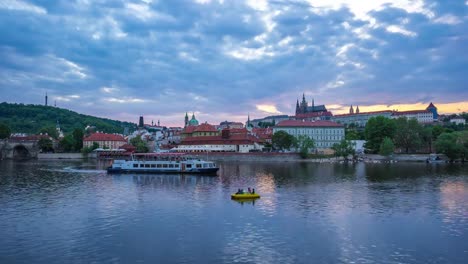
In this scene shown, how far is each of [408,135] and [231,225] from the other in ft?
312

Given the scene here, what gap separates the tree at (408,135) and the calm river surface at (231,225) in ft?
226

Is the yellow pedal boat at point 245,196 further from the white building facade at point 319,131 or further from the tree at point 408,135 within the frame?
the white building facade at point 319,131

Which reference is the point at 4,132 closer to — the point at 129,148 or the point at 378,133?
the point at 129,148

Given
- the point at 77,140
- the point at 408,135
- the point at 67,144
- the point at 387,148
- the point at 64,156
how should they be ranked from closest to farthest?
the point at 387,148 < the point at 408,135 < the point at 64,156 < the point at 67,144 < the point at 77,140

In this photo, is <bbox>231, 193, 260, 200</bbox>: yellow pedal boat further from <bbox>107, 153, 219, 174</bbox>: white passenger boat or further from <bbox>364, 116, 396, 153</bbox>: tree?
<bbox>364, 116, 396, 153</bbox>: tree

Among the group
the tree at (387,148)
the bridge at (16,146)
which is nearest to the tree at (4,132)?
the bridge at (16,146)

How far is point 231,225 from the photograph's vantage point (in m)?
25.6

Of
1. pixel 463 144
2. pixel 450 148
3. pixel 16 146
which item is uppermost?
pixel 16 146

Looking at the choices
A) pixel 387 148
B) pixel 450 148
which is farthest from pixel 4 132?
pixel 450 148

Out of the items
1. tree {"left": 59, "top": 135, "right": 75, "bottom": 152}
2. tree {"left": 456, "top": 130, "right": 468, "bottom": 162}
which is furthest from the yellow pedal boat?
tree {"left": 59, "top": 135, "right": 75, "bottom": 152}

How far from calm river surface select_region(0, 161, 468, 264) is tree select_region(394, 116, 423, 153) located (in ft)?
226

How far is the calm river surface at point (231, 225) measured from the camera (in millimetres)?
19656

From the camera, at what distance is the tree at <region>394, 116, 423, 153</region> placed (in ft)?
352

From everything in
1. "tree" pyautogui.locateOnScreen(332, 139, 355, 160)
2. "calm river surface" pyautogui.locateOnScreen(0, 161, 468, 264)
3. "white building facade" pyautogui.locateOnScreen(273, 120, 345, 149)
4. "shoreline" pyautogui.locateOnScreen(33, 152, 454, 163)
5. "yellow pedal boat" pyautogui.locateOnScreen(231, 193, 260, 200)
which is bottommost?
"calm river surface" pyautogui.locateOnScreen(0, 161, 468, 264)
